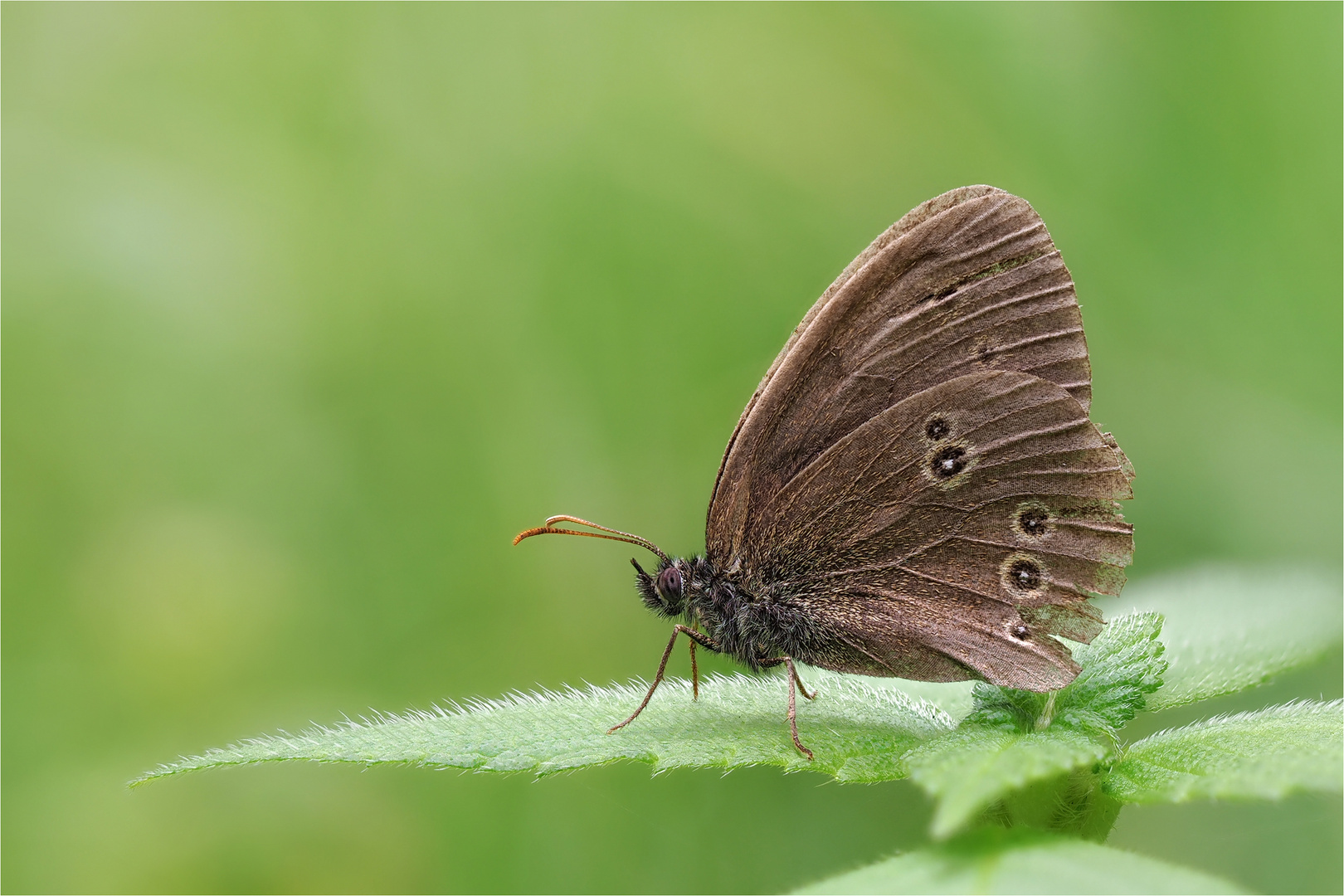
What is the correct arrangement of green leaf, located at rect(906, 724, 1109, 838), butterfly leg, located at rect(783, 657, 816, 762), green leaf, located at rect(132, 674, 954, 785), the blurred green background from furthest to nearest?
the blurred green background → butterfly leg, located at rect(783, 657, 816, 762) → green leaf, located at rect(132, 674, 954, 785) → green leaf, located at rect(906, 724, 1109, 838)

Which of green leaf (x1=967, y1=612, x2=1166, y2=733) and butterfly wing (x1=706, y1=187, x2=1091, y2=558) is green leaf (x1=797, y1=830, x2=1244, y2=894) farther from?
butterfly wing (x1=706, y1=187, x2=1091, y2=558)

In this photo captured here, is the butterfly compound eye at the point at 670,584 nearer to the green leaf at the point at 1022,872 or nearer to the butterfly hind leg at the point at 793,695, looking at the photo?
the butterfly hind leg at the point at 793,695

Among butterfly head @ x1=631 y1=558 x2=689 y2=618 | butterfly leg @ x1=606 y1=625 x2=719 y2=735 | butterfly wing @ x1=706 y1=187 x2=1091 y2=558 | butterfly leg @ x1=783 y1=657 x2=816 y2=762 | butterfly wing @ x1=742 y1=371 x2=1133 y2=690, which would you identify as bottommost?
butterfly leg @ x1=606 y1=625 x2=719 y2=735

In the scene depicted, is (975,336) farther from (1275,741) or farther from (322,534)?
(322,534)

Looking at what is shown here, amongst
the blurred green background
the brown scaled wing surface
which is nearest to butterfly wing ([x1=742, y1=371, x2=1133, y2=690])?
the brown scaled wing surface

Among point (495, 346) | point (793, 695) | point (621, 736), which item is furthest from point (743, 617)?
point (495, 346)

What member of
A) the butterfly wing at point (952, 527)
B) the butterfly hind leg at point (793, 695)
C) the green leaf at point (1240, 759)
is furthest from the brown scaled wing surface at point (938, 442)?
the green leaf at point (1240, 759)

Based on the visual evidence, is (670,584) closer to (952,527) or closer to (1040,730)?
(952,527)
